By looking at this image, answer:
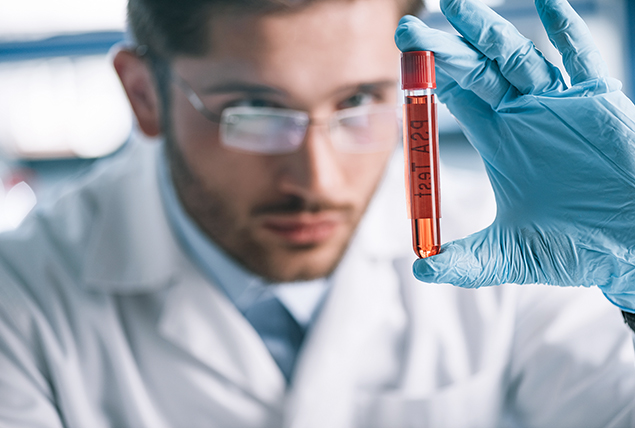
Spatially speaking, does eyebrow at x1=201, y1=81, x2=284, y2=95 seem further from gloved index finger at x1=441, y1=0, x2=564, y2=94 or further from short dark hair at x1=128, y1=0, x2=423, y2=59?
gloved index finger at x1=441, y1=0, x2=564, y2=94

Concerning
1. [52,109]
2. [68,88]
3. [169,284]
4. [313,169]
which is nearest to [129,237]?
[169,284]

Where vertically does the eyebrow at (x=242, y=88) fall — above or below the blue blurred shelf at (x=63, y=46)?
above

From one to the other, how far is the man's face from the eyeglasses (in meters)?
0.02

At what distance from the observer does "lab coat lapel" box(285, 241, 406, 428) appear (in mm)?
1260

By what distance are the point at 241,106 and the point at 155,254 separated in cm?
49

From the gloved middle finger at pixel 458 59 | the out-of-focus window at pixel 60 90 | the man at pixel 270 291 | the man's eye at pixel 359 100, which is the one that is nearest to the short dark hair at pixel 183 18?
the man at pixel 270 291

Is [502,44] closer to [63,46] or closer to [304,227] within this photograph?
[304,227]

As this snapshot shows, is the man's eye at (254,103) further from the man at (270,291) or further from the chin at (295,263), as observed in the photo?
the chin at (295,263)

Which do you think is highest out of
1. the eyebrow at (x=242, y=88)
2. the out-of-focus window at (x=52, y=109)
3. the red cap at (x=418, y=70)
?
the red cap at (x=418, y=70)

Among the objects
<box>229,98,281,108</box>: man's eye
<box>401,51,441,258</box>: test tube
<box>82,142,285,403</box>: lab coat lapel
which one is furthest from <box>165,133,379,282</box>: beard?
<box>401,51,441,258</box>: test tube

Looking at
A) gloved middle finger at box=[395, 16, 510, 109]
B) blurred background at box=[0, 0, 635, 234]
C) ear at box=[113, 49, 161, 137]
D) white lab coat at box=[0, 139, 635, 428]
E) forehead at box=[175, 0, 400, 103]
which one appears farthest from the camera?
blurred background at box=[0, 0, 635, 234]

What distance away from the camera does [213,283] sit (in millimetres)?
1391

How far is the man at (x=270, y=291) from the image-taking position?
121 cm

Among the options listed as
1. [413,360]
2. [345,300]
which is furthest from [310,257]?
[413,360]
